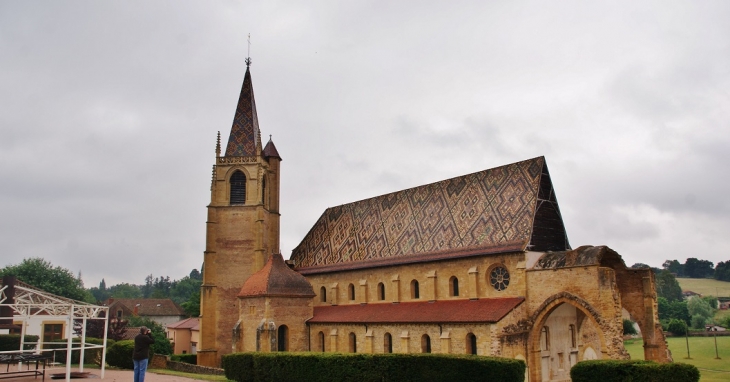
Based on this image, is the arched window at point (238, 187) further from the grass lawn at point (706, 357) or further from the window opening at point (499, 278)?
the grass lawn at point (706, 357)

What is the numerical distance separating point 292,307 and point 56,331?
21803mm

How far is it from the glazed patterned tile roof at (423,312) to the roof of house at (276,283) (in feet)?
7.04

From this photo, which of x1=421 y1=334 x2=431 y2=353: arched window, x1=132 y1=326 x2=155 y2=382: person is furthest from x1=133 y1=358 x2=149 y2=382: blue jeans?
x1=421 y1=334 x2=431 y2=353: arched window

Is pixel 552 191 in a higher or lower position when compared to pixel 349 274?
higher

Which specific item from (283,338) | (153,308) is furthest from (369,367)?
(153,308)

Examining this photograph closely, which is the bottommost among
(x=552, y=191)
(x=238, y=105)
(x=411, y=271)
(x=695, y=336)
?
(x=695, y=336)

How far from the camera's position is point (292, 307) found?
37.7 meters

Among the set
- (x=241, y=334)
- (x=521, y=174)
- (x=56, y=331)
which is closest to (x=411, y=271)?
(x=521, y=174)

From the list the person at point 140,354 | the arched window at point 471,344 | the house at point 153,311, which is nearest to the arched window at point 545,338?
the arched window at point 471,344

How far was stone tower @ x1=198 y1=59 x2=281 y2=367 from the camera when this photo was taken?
42281 millimetres

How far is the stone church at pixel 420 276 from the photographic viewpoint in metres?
28.3

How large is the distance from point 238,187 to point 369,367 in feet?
80.5

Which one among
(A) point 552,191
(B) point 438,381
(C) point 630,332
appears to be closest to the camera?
(B) point 438,381

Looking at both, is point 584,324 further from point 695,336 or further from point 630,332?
point 630,332
